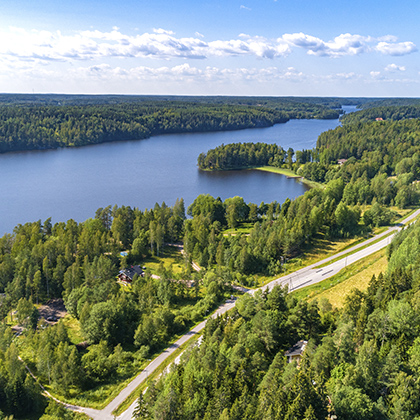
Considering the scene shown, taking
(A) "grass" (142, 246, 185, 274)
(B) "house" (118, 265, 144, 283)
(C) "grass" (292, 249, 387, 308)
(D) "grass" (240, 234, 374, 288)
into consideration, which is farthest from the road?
(B) "house" (118, 265, 144, 283)

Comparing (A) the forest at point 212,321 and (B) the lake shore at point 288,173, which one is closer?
(A) the forest at point 212,321

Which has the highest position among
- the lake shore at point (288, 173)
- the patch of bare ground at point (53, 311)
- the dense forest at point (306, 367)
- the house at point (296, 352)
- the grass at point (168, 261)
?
the lake shore at point (288, 173)

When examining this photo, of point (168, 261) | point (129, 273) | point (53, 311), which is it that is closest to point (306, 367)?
point (129, 273)

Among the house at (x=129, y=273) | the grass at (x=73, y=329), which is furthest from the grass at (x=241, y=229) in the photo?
the grass at (x=73, y=329)

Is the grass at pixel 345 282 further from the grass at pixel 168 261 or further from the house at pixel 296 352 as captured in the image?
the grass at pixel 168 261

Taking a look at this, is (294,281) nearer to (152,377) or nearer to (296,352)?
(296,352)

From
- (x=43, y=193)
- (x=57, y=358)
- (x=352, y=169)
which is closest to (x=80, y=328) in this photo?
(x=57, y=358)
